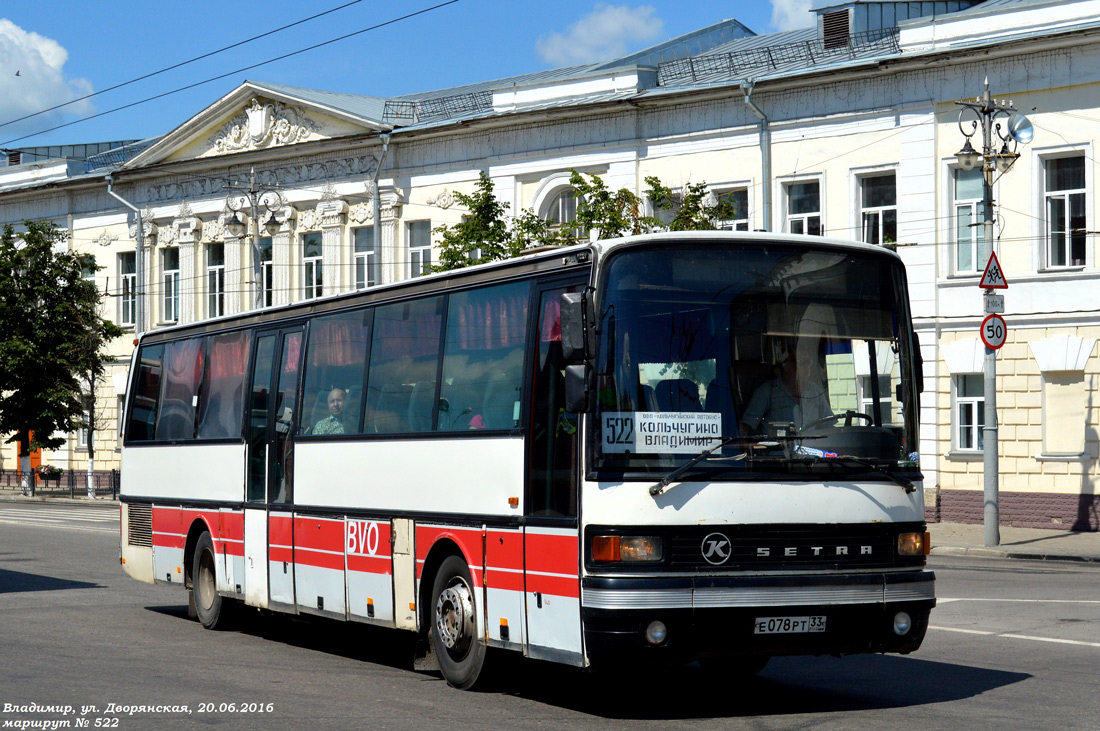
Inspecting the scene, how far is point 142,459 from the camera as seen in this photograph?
16062 millimetres

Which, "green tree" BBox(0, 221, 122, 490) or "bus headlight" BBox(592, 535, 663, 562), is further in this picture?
"green tree" BBox(0, 221, 122, 490)

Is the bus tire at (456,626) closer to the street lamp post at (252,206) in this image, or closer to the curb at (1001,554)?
the curb at (1001,554)

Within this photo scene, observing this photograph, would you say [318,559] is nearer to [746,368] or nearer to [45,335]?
[746,368]

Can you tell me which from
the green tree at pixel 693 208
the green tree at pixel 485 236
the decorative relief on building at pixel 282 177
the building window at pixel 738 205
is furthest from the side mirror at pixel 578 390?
the decorative relief on building at pixel 282 177

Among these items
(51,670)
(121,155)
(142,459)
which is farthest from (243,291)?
(51,670)

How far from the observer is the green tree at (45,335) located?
4675cm

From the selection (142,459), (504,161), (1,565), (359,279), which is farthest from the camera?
(359,279)

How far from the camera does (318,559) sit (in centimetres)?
1229

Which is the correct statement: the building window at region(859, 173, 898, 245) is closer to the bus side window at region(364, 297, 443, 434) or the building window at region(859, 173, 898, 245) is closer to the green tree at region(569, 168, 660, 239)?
the green tree at region(569, 168, 660, 239)

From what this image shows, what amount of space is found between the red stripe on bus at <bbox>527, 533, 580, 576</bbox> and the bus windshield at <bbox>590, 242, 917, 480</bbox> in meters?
0.55

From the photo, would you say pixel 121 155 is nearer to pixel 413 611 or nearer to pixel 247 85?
pixel 247 85

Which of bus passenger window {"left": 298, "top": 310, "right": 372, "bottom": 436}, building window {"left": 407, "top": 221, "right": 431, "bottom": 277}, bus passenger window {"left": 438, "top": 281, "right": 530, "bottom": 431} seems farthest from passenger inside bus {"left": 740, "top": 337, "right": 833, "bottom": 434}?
A: building window {"left": 407, "top": 221, "right": 431, "bottom": 277}

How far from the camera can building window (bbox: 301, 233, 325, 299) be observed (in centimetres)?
4469

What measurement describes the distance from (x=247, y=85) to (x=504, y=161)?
1027 cm
